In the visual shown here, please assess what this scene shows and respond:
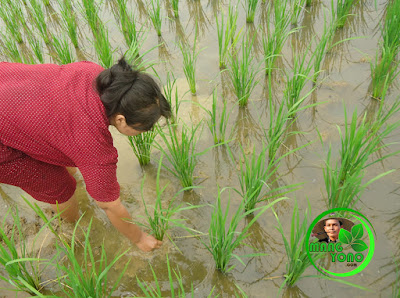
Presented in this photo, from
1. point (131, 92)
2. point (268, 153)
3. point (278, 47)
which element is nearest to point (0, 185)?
point (131, 92)

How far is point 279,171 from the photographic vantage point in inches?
81.4

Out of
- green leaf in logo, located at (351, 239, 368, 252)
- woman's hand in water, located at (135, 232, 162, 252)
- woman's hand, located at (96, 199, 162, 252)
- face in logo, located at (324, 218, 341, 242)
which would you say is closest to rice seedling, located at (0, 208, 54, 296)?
woman's hand, located at (96, 199, 162, 252)

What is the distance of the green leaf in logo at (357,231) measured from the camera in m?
1.64

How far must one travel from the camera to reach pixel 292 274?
148 centimetres

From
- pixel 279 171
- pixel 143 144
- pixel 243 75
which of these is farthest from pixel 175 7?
pixel 279 171

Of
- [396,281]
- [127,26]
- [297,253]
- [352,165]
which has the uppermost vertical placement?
[127,26]

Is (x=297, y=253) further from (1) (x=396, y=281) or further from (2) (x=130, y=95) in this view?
(2) (x=130, y=95)

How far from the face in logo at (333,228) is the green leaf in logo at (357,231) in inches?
3.7

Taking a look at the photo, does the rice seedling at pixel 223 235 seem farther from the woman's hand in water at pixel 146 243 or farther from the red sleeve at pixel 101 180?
the red sleeve at pixel 101 180

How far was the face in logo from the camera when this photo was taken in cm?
160

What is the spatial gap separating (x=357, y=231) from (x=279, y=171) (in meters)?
0.58

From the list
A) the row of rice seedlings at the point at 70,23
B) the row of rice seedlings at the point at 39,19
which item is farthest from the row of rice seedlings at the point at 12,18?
the row of rice seedlings at the point at 70,23

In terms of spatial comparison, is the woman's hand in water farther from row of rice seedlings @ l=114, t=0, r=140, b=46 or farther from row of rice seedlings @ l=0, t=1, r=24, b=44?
row of rice seedlings @ l=0, t=1, r=24, b=44

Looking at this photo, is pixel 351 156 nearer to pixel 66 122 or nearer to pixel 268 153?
pixel 268 153
